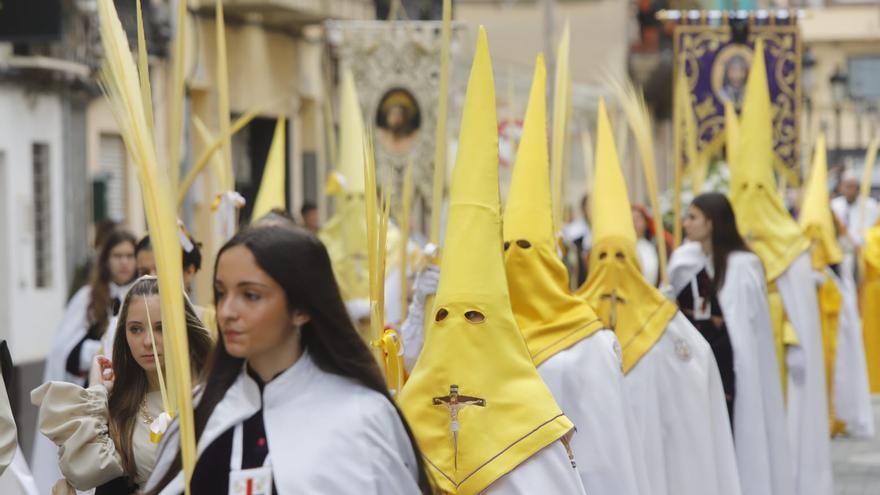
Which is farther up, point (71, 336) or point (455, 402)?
point (455, 402)

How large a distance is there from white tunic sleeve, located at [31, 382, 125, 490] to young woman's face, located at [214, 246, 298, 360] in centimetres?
109

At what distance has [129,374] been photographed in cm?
559

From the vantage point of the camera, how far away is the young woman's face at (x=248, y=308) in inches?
165

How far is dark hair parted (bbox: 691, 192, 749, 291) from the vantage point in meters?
9.92

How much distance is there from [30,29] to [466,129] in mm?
5344

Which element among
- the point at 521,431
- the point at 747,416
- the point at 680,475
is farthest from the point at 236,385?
the point at 747,416

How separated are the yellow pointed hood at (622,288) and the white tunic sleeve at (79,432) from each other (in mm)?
3116

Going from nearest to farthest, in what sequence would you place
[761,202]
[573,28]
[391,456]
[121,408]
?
[391,456], [121,408], [761,202], [573,28]

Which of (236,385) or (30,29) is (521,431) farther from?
(30,29)

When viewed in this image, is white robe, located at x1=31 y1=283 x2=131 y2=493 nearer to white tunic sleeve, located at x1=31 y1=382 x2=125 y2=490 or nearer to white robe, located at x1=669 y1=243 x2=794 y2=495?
white robe, located at x1=669 y1=243 x2=794 y2=495

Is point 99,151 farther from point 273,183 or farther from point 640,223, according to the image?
point 273,183

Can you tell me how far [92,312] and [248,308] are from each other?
5.38 metres

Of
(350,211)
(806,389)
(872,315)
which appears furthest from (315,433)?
(872,315)

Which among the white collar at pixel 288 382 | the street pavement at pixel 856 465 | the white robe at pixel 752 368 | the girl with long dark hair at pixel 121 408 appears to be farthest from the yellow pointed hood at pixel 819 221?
the white collar at pixel 288 382
